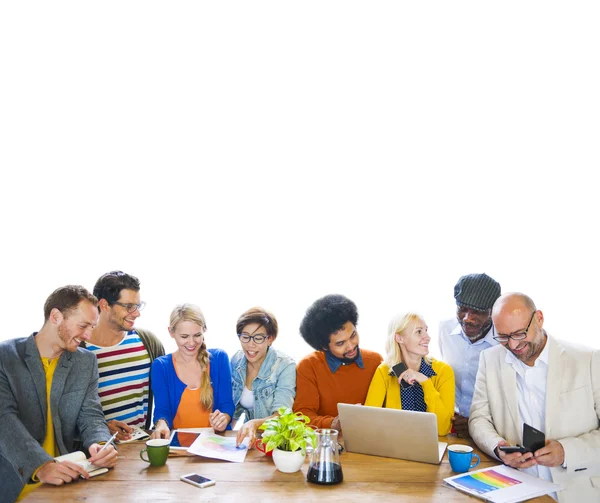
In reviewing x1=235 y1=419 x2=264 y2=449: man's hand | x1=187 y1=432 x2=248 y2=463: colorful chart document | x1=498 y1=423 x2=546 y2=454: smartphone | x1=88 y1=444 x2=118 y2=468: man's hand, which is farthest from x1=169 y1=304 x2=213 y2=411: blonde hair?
x1=498 y1=423 x2=546 y2=454: smartphone

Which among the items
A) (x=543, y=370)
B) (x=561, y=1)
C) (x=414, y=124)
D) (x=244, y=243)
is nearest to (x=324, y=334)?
(x=543, y=370)

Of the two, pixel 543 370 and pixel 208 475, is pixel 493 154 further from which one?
pixel 208 475

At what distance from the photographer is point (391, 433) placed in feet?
7.20

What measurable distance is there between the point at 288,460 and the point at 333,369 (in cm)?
96

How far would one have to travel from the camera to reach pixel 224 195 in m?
4.14

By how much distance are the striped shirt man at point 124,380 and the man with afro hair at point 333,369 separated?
0.82 m

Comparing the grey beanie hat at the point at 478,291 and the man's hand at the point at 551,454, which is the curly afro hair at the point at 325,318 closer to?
the grey beanie hat at the point at 478,291

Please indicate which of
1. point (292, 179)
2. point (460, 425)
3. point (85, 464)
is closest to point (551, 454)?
point (460, 425)

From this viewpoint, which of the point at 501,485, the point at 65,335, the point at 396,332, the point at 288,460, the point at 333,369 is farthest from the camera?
the point at 333,369

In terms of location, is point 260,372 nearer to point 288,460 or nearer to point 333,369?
point 333,369

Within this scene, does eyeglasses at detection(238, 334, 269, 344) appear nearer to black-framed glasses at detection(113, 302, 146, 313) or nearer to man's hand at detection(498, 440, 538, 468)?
black-framed glasses at detection(113, 302, 146, 313)

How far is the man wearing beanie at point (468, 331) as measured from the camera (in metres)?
2.97

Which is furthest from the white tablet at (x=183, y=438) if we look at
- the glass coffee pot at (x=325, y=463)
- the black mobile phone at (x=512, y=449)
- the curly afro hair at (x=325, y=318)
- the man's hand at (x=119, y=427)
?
the black mobile phone at (x=512, y=449)

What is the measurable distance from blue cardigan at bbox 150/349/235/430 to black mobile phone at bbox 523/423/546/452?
1.31 meters
